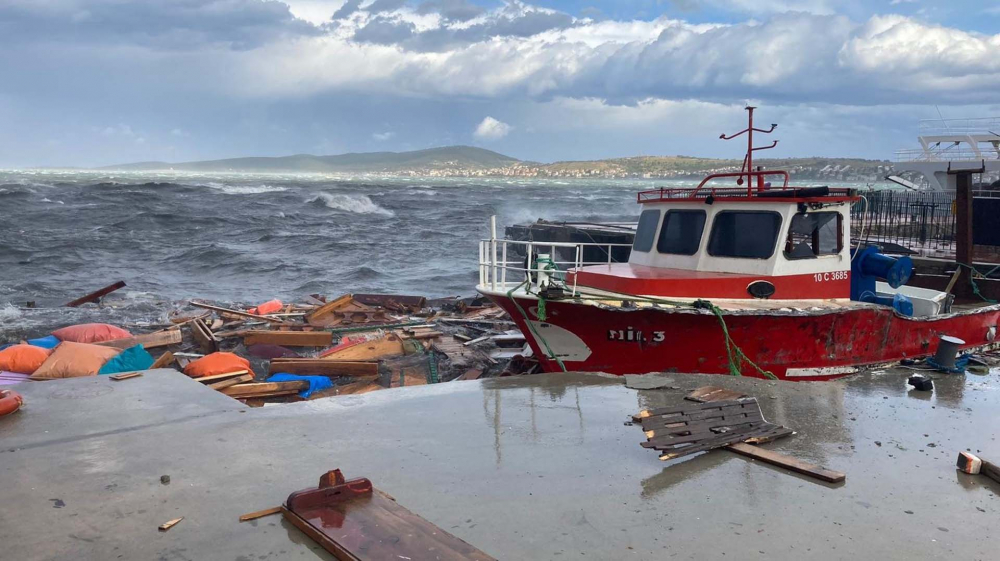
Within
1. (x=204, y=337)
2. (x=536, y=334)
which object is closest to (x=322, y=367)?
(x=536, y=334)

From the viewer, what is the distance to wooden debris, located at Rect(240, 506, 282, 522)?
396 cm

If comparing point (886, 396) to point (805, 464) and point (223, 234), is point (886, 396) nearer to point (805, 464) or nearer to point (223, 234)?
point (805, 464)

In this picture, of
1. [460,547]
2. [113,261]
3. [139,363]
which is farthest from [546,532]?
[113,261]

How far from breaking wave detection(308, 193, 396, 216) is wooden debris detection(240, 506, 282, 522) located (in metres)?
44.1

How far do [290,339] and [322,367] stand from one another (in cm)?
246

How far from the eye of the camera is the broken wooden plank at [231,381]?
786cm

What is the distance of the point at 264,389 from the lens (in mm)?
8047

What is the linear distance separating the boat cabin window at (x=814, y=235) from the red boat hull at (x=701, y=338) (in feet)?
3.03

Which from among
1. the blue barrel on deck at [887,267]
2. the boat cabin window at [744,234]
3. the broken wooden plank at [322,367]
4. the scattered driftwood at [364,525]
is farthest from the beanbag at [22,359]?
the blue barrel on deck at [887,267]

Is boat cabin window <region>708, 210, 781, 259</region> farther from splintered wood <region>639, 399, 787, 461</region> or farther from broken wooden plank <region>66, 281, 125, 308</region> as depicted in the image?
broken wooden plank <region>66, 281, 125, 308</region>

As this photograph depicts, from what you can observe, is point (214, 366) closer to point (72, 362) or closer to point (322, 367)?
point (322, 367)

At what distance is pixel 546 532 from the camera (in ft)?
13.1

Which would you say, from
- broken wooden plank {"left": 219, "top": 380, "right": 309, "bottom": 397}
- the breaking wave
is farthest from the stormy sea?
broken wooden plank {"left": 219, "top": 380, "right": 309, "bottom": 397}

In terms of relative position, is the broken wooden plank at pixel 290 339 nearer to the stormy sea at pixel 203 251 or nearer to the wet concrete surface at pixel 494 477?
the stormy sea at pixel 203 251
